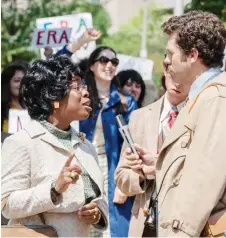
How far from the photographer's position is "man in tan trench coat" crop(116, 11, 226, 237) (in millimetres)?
3730

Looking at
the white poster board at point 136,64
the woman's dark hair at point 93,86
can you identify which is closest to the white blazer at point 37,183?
the woman's dark hair at point 93,86

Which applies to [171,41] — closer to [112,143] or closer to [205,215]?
[205,215]

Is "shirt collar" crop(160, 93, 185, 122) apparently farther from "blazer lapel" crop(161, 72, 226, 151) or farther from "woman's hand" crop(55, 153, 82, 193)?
"blazer lapel" crop(161, 72, 226, 151)

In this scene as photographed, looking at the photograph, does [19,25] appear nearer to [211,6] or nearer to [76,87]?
[211,6]

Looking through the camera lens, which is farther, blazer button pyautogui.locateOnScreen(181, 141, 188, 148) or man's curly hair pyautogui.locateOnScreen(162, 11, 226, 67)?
man's curly hair pyautogui.locateOnScreen(162, 11, 226, 67)

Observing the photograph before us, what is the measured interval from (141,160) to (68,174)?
67 centimetres

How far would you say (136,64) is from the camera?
10125 mm

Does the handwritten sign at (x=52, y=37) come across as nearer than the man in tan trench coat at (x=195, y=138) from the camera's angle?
No

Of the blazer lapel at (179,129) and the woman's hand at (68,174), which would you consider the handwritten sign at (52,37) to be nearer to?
the woman's hand at (68,174)

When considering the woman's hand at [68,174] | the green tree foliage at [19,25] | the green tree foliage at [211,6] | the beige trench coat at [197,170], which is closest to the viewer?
the beige trench coat at [197,170]

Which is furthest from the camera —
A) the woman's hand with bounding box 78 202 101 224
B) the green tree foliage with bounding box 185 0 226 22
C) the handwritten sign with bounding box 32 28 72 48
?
the green tree foliage with bounding box 185 0 226 22

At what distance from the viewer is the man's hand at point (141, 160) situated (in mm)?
4977

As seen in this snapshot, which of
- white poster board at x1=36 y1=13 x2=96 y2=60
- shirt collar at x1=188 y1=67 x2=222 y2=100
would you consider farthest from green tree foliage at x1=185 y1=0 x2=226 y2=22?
shirt collar at x1=188 y1=67 x2=222 y2=100

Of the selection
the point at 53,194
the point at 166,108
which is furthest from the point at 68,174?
the point at 166,108
